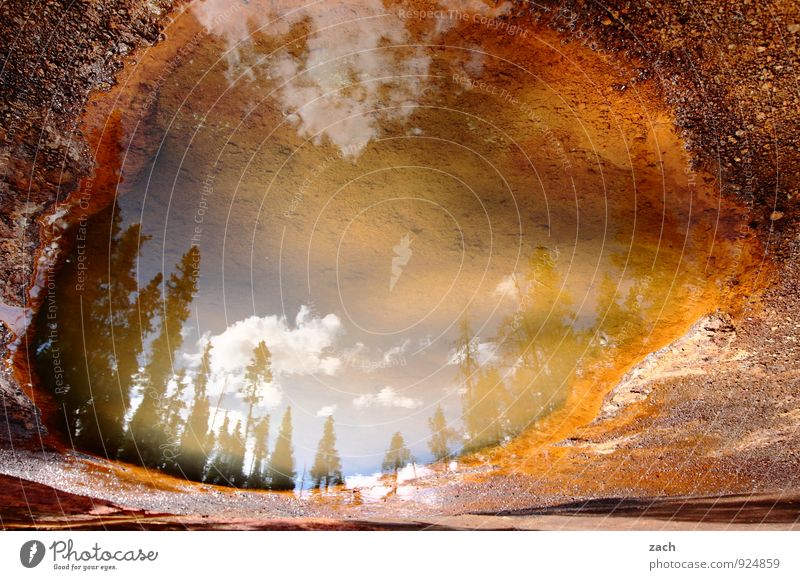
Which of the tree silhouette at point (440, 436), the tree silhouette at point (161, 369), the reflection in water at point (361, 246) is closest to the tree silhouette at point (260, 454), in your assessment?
the reflection in water at point (361, 246)

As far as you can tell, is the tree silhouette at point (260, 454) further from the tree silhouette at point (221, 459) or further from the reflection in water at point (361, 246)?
the tree silhouette at point (221, 459)

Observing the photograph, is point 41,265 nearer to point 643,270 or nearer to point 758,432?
point 643,270

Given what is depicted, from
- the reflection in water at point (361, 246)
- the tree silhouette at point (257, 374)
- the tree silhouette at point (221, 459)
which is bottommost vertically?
the tree silhouette at point (221, 459)

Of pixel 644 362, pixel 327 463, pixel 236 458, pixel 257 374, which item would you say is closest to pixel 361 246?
pixel 257 374

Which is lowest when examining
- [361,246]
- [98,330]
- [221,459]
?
[221,459]

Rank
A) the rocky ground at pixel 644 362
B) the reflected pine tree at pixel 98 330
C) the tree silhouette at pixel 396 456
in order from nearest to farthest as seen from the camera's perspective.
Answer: the rocky ground at pixel 644 362
the reflected pine tree at pixel 98 330
the tree silhouette at pixel 396 456

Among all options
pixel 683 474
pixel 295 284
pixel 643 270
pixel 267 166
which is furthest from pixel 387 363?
pixel 683 474

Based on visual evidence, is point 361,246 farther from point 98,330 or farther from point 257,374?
point 98,330
